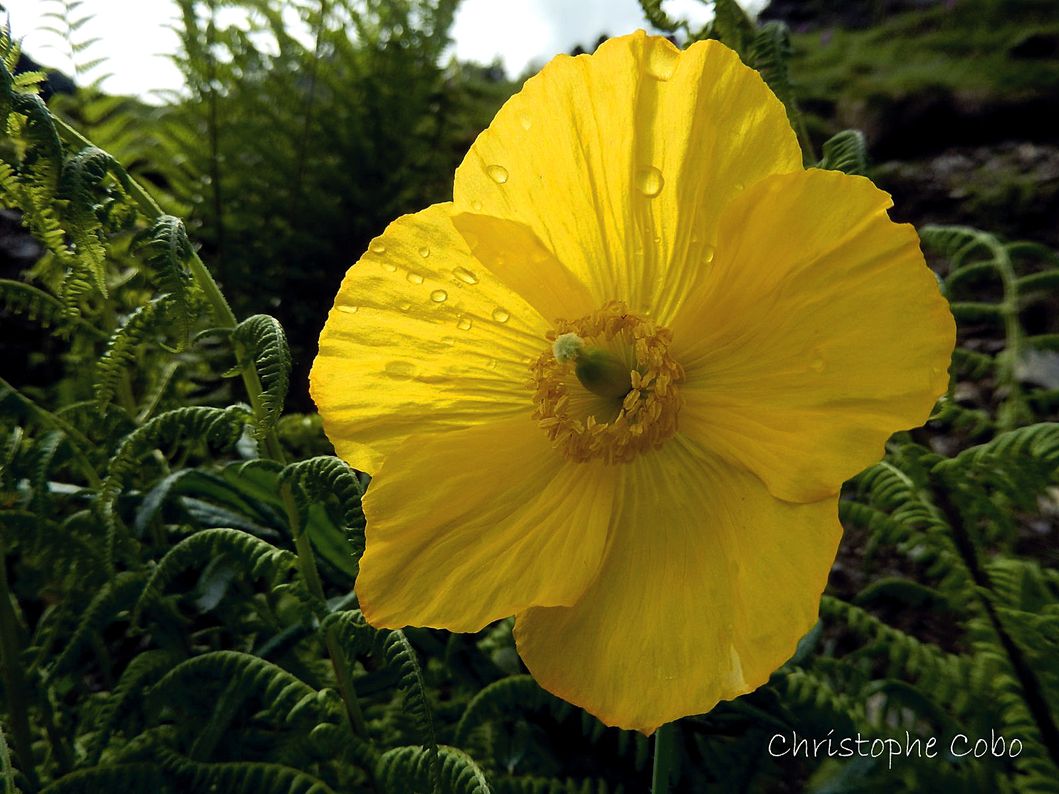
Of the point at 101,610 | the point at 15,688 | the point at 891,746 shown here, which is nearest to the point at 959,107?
the point at 891,746

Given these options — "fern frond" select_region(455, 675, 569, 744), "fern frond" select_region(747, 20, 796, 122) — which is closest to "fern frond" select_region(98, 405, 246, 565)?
"fern frond" select_region(455, 675, 569, 744)

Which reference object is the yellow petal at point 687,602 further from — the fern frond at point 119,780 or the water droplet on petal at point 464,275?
the fern frond at point 119,780

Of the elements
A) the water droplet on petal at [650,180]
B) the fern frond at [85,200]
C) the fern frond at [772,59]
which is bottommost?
the fern frond at [85,200]

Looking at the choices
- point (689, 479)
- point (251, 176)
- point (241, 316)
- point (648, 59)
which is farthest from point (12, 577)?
point (648, 59)

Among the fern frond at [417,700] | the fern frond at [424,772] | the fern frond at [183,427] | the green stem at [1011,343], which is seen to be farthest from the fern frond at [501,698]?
the green stem at [1011,343]

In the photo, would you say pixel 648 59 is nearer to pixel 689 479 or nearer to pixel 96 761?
pixel 689 479

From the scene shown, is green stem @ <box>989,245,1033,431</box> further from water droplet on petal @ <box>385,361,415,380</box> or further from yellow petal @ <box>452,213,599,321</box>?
water droplet on petal @ <box>385,361,415,380</box>

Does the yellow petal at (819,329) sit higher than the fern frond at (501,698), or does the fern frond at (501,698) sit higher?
the yellow petal at (819,329)
